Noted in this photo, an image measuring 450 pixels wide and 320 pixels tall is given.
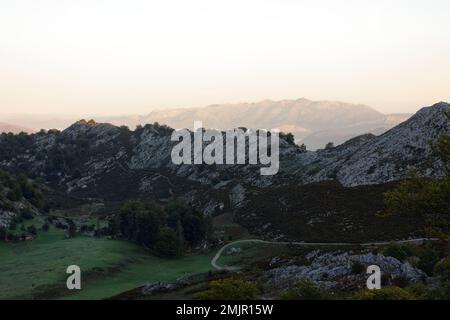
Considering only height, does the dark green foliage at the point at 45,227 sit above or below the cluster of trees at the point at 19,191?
below

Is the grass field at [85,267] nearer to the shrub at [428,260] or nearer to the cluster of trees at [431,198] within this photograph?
the shrub at [428,260]

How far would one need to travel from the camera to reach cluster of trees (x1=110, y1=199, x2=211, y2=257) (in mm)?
119188

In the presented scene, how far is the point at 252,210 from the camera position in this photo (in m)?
138

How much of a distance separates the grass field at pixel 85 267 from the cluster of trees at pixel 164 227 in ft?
13.2

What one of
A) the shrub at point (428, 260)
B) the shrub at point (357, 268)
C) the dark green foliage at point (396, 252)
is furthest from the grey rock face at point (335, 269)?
the shrub at point (428, 260)

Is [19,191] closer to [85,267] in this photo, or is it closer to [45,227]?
[45,227]

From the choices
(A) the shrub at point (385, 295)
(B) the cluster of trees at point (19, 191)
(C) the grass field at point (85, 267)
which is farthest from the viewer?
(B) the cluster of trees at point (19, 191)

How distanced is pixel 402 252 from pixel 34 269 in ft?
242

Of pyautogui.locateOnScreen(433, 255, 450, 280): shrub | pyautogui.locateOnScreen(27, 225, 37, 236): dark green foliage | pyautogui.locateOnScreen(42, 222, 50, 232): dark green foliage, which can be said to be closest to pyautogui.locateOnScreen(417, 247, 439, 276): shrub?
pyautogui.locateOnScreen(433, 255, 450, 280): shrub

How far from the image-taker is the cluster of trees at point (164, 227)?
391 ft

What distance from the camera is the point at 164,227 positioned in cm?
12406

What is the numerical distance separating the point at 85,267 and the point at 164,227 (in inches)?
1140
